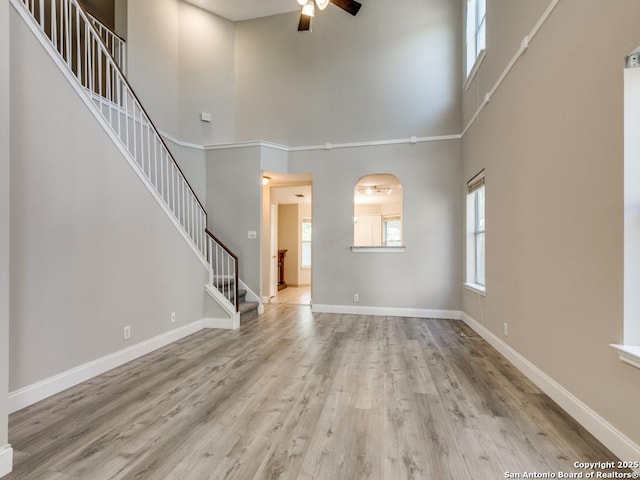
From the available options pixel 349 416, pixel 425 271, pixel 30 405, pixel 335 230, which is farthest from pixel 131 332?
pixel 425 271

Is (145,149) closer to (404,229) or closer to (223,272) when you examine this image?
(223,272)

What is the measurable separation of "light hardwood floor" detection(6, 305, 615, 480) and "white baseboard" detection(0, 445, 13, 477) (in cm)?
3

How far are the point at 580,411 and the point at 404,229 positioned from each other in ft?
11.1

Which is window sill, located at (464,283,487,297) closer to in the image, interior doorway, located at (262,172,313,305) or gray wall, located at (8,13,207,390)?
gray wall, located at (8,13,207,390)

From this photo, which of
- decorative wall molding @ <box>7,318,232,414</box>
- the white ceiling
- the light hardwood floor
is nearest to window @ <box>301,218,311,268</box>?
the white ceiling

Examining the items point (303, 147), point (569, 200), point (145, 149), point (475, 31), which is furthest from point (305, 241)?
point (569, 200)

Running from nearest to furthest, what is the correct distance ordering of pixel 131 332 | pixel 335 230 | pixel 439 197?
1. pixel 131 332
2. pixel 439 197
3. pixel 335 230

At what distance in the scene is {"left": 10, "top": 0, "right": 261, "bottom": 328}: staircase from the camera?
3.06 meters

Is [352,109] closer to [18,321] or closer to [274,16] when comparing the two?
[274,16]

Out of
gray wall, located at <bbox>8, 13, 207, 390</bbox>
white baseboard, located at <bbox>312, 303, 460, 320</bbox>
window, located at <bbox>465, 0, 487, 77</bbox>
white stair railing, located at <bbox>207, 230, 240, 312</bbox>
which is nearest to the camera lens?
gray wall, located at <bbox>8, 13, 207, 390</bbox>

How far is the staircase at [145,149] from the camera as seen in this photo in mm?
3059

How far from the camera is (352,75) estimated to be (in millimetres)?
5355

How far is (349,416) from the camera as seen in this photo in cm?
206

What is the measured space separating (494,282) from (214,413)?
3128 millimetres
